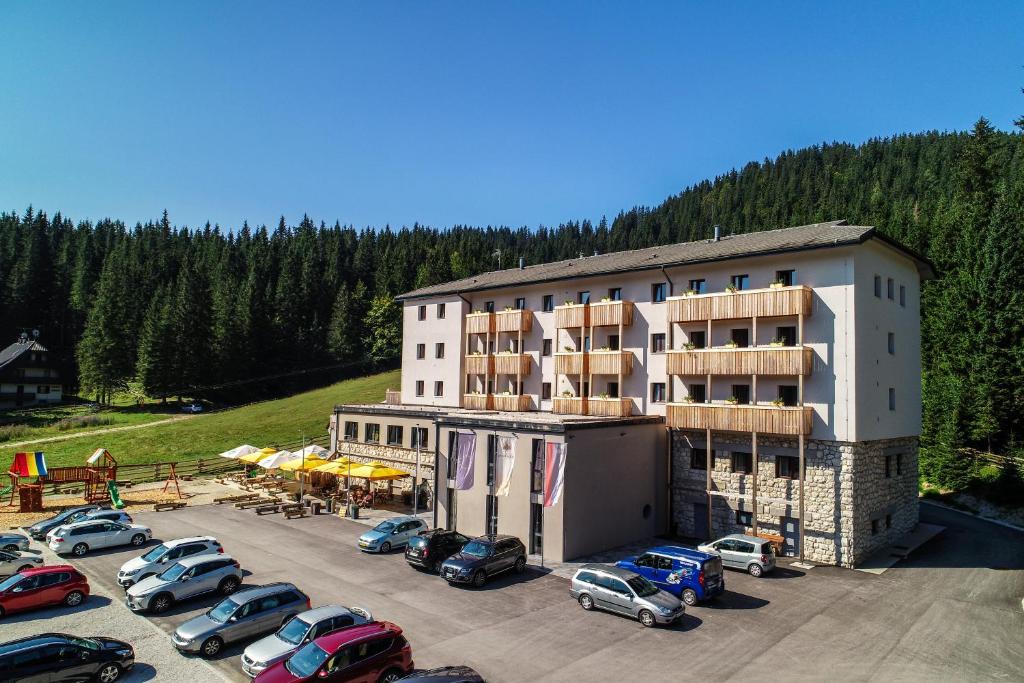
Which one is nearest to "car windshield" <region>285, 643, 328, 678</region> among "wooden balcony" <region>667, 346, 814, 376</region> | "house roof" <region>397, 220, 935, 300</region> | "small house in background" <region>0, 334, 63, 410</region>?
"wooden balcony" <region>667, 346, 814, 376</region>

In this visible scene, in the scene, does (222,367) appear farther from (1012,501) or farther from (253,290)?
(1012,501)

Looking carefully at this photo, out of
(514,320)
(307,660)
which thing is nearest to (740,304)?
(514,320)

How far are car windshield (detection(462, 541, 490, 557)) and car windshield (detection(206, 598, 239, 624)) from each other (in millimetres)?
10390

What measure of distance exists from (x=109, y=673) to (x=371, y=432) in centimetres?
2940

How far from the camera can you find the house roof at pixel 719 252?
1216 inches

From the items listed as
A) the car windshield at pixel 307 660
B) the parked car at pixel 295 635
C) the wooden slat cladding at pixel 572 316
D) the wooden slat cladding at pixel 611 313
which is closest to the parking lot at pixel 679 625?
the parked car at pixel 295 635

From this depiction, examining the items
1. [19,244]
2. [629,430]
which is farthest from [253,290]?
[629,430]

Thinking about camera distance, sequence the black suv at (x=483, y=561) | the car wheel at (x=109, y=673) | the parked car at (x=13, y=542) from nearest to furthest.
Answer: the car wheel at (x=109, y=673) < the black suv at (x=483, y=561) < the parked car at (x=13, y=542)

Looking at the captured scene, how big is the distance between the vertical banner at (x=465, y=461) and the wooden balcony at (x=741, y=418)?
37.7 ft

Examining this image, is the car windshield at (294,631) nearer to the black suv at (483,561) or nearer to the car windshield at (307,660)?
the car windshield at (307,660)

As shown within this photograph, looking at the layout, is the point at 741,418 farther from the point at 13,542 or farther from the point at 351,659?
the point at 13,542

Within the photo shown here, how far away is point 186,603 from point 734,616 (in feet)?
69.4

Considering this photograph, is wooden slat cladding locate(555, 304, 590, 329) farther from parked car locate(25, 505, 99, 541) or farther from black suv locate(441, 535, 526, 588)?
parked car locate(25, 505, 99, 541)

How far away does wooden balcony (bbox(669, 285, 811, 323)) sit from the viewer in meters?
30.6
